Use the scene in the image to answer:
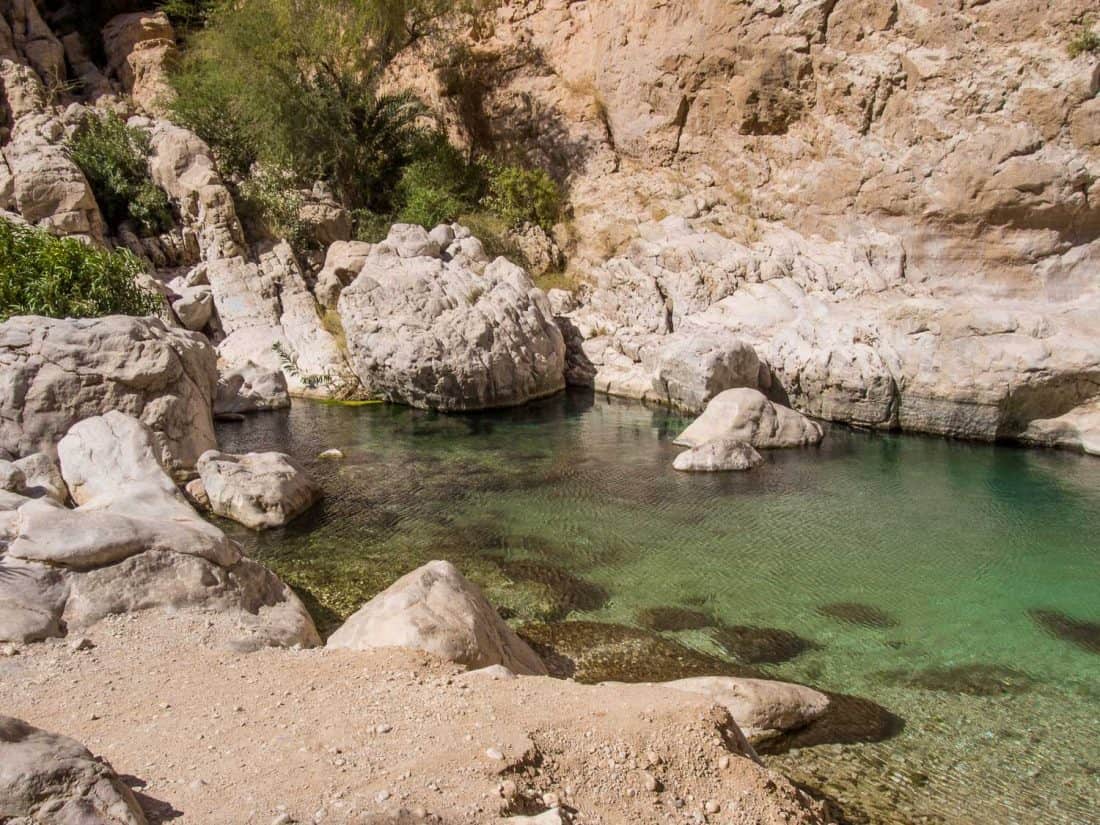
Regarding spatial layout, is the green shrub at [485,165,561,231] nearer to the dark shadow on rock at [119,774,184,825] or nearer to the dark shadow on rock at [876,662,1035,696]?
the dark shadow on rock at [876,662,1035,696]

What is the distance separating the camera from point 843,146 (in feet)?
80.9

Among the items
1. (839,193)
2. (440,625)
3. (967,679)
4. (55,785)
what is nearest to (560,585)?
(440,625)

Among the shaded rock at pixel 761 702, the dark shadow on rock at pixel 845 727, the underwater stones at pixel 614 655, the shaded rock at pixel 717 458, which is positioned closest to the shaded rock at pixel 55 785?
the shaded rock at pixel 761 702

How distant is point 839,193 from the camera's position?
24.2 metres

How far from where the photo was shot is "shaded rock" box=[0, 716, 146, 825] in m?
3.44

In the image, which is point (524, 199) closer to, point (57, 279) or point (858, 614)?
point (57, 279)

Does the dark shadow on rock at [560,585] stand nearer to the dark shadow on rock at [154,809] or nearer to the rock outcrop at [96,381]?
the rock outcrop at [96,381]

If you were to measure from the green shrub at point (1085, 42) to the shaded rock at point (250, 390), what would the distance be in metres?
22.4

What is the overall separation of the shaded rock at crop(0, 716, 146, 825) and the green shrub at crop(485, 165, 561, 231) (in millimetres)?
26011

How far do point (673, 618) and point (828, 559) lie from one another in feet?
10.7

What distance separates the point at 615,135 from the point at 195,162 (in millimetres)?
15213

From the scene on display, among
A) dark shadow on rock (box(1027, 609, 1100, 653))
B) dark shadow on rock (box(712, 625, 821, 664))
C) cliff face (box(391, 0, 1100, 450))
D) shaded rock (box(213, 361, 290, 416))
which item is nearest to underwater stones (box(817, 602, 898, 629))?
dark shadow on rock (box(712, 625, 821, 664))

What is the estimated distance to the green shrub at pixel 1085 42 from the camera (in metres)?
20.0

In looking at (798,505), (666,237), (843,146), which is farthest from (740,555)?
(843,146)
